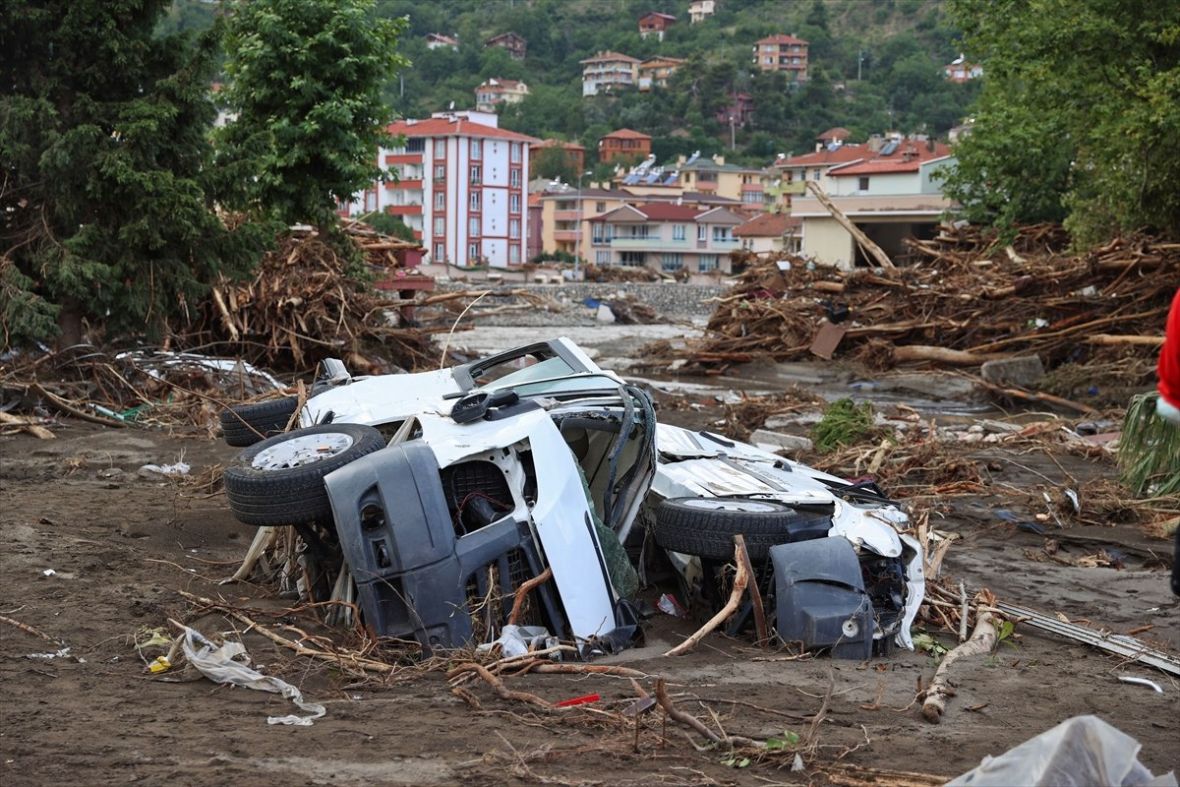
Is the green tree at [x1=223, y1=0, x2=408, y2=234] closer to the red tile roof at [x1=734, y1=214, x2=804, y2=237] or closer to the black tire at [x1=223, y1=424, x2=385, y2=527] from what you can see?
the black tire at [x1=223, y1=424, x2=385, y2=527]

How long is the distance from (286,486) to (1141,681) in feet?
14.7

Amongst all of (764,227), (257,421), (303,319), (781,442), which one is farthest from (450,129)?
(257,421)

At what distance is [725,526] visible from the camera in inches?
281

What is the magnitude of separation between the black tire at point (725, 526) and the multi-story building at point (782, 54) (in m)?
168

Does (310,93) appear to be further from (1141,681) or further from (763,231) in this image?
(763,231)

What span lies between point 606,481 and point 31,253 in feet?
39.4

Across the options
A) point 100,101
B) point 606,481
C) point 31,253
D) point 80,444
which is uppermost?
point 100,101

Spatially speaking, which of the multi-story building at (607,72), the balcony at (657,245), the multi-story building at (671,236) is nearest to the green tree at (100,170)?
the multi-story building at (671,236)

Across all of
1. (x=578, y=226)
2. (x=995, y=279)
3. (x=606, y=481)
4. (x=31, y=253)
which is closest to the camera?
(x=606, y=481)

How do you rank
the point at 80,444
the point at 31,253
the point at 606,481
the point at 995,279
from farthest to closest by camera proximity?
the point at 995,279, the point at 31,253, the point at 80,444, the point at 606,481

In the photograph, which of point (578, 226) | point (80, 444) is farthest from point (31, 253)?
point (578, 226)

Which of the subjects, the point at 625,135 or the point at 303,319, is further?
the point at 625,135

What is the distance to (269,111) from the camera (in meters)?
24.2

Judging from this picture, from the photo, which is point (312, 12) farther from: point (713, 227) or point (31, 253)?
point (713, 227)
